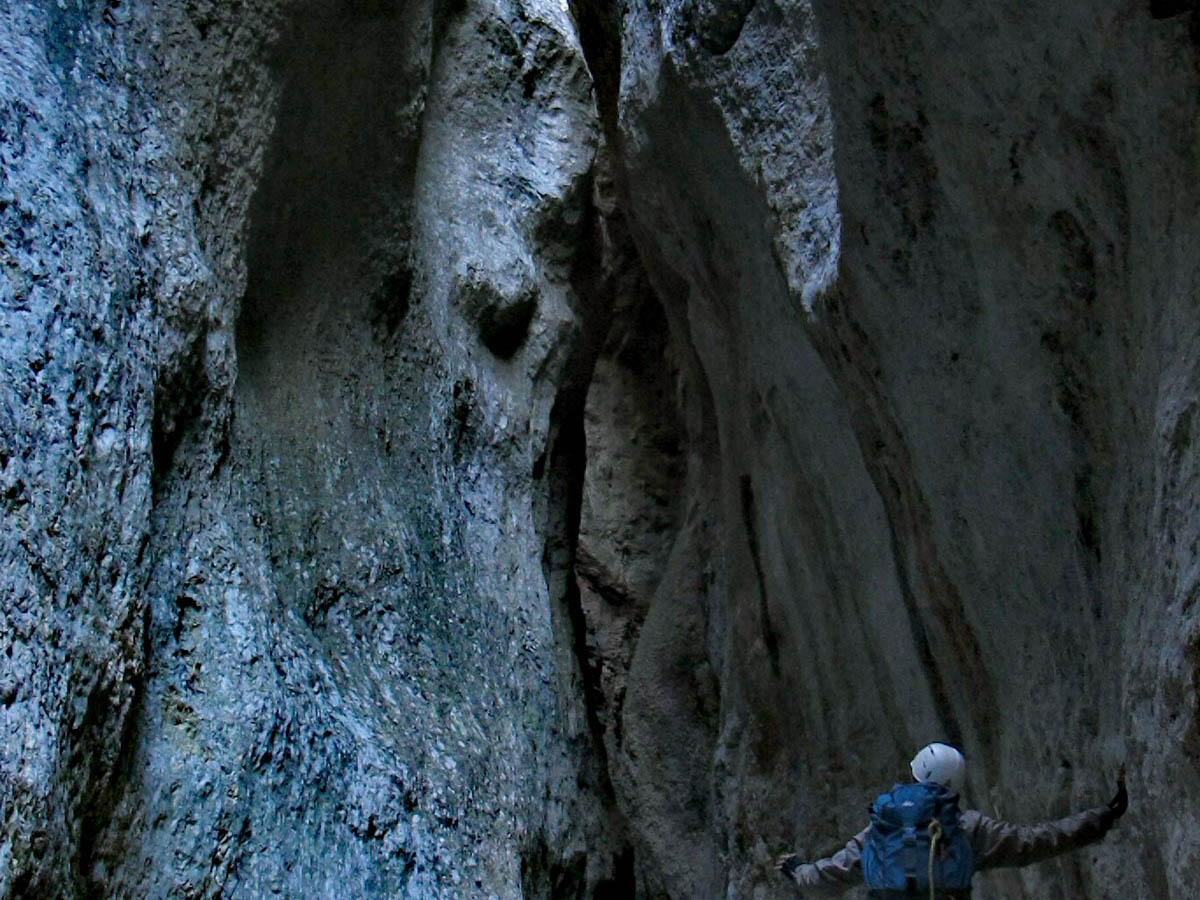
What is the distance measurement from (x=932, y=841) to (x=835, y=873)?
1.68 feet

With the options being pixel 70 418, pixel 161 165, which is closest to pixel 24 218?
pixel 70 418

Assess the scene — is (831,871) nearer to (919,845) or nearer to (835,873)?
(835,873)

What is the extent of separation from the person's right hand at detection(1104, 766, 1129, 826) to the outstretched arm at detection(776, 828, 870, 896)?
0.58 meters

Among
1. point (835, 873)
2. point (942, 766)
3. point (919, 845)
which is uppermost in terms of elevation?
point (942, 766)

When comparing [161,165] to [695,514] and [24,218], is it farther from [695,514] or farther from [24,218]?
[695,514]

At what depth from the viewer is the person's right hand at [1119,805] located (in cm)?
309

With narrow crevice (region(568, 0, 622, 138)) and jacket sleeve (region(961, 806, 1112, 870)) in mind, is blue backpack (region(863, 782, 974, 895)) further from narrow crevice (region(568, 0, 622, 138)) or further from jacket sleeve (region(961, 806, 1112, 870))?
narrow crevice (region(568, 0, 622, 138))

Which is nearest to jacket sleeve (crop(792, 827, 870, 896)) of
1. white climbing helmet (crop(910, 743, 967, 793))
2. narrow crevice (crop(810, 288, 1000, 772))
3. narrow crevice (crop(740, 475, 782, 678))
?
white climbing helmet (crop(910, 743, 967, 793))

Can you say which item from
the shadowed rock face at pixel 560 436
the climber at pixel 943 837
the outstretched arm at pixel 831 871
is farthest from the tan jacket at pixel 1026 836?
the outstretched arm at pixel 831 871

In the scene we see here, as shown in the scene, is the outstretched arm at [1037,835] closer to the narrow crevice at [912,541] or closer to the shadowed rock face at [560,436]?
the shadowed rock face at [560,436]

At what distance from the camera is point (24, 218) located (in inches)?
130

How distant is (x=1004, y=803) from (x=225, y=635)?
234cm

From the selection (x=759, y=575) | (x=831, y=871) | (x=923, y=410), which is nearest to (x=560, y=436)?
(x=759, y=575)

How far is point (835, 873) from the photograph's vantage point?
3566mm
